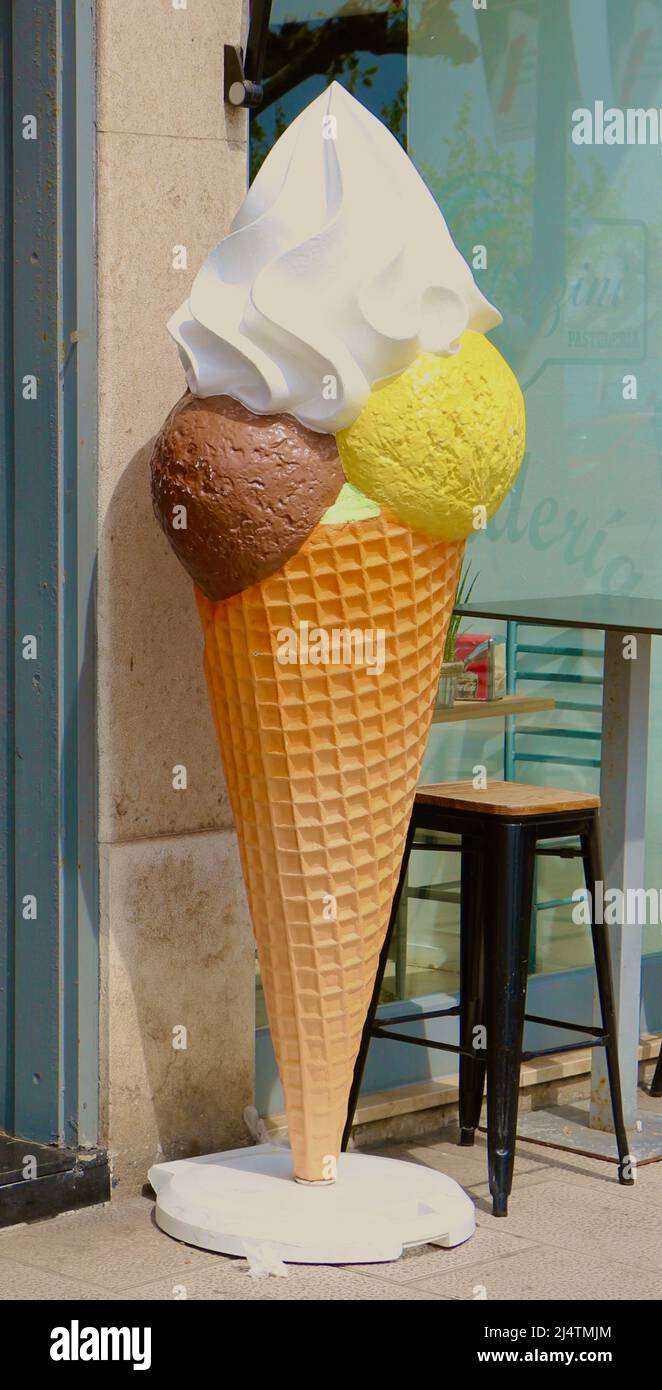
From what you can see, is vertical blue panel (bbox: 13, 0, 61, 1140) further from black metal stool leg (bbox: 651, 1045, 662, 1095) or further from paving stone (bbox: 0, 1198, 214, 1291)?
black metal stool leg (bbox: 651, 1045, 662, 1095)

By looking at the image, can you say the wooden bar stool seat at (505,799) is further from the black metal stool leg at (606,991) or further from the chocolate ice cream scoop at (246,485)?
the chocolate ice cream scoop at (246,485)

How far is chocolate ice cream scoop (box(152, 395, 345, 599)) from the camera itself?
10.7ft

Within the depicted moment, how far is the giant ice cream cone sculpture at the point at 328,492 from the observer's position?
3.27m

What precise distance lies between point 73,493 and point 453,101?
1.71m

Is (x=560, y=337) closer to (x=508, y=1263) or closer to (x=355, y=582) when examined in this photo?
(x=355, y=582)

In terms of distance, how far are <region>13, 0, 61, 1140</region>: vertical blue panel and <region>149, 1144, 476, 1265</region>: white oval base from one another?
39 centimetres

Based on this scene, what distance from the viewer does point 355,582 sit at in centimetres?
334

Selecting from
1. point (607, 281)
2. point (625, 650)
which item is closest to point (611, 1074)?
point (625, 650)

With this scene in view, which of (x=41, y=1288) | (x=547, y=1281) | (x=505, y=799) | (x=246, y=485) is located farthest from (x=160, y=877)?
(x=547, y=1281)

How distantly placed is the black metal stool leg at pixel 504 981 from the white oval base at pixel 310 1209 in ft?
0.52

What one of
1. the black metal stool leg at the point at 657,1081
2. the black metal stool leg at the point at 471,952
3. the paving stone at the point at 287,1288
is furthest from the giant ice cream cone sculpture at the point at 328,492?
the black metal stool leg at the point at 657,1081

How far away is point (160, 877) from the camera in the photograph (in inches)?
154
